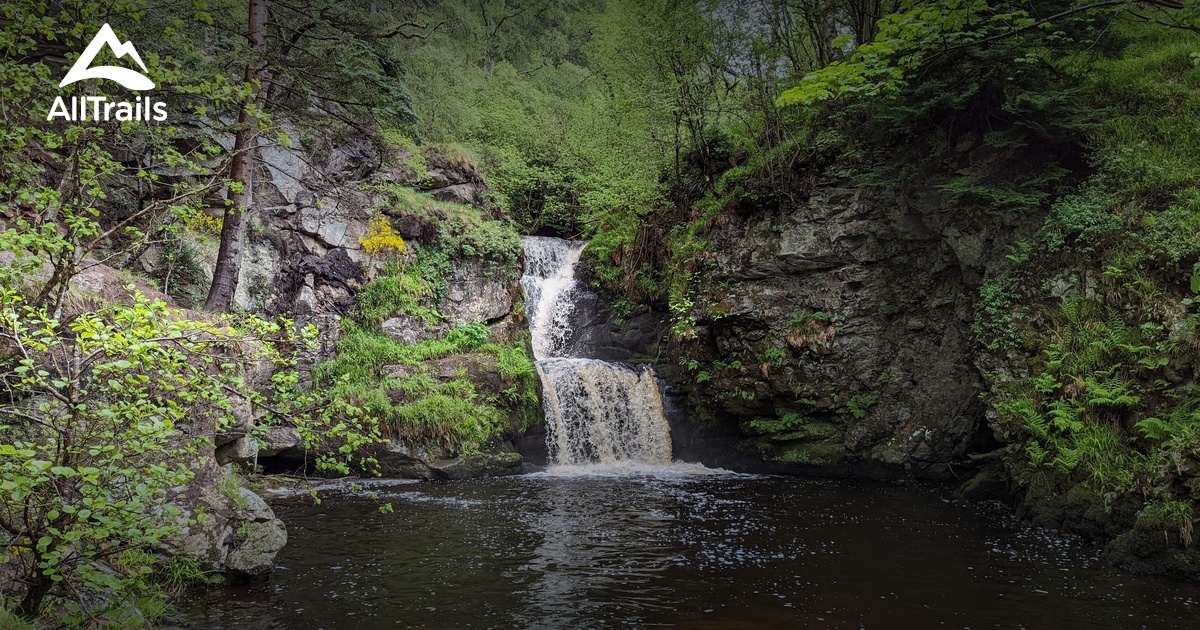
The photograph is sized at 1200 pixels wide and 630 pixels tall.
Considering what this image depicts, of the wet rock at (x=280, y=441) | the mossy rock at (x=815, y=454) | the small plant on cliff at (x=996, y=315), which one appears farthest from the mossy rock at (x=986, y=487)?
the wet rock at (x=280, y=441)

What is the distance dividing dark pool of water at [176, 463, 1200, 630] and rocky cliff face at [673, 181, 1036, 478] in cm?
203

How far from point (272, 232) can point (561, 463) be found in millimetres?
8164

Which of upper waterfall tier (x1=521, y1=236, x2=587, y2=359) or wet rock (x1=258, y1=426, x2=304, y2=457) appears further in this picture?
upper waterfall tier (x1=521, y1=236, x2=587, y2=359)

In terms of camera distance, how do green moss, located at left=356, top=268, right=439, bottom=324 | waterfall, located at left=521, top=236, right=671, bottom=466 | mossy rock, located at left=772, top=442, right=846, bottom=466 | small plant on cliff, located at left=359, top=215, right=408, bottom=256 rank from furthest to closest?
small plant on cliff, located at left=359, top=215, right=408, bottom=256 < green moss, located at left=356, top=268, right=439, bottom=324 < waterfall, located at left=521, top=236, right=671, bottom=466 < mossy rock, located at left=772, top=442, right=846, bottom=466

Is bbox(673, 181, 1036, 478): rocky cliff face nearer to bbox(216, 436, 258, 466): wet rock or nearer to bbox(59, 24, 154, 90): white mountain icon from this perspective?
bbox(216, 436, 258, 466): wet rock

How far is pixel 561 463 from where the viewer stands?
13641 mm

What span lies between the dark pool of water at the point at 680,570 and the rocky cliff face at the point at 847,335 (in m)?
2.03

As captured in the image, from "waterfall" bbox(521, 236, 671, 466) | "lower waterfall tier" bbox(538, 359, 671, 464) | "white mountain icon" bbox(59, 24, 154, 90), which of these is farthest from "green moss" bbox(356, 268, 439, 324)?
"white mountain icon" bbox(59, 24, 154, 90)

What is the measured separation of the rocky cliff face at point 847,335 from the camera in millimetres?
11758

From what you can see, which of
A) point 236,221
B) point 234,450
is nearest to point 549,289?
point 236,221

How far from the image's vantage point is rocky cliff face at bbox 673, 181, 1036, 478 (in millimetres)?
11758

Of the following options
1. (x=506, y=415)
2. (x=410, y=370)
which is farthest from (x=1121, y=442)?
(x=410, y=370)

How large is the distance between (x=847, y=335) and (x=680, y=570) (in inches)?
291

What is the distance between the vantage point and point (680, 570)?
6996mm
